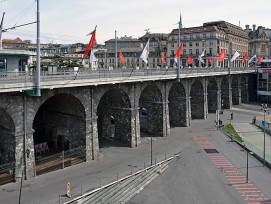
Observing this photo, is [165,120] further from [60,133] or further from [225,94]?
[225,94]

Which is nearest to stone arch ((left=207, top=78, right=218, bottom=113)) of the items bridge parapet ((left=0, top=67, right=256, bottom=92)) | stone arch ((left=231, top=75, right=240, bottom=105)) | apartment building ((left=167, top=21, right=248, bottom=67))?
stone arch ((left=231, top=75, right=240, bottom=105))

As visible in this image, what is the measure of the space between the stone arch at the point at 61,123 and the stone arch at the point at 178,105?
92.5 ft

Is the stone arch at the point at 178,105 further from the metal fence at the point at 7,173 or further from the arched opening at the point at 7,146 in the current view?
the metal fence at the point at 7,173

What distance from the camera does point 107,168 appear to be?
40750mm

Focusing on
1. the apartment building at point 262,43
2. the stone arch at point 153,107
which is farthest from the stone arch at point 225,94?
the apartment building at point 262,43

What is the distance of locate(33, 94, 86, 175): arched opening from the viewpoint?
4172cm

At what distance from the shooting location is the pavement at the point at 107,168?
107 ft

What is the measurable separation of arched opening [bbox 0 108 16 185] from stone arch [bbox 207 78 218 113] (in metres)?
58.3

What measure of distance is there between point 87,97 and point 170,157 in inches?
567

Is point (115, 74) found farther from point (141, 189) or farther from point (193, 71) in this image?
point (193, 71)

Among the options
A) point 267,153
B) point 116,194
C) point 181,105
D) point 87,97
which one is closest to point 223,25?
point 181,105

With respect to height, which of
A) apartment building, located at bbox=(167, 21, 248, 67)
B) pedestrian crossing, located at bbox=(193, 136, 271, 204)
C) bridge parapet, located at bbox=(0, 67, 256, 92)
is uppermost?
apartment building, located at bbox=(167, 21, 248, 67)

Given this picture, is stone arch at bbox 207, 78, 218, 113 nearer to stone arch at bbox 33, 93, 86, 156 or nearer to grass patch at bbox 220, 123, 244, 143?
grass patch at bbox 220, 123, 244, 143

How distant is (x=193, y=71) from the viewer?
66.8 meters
